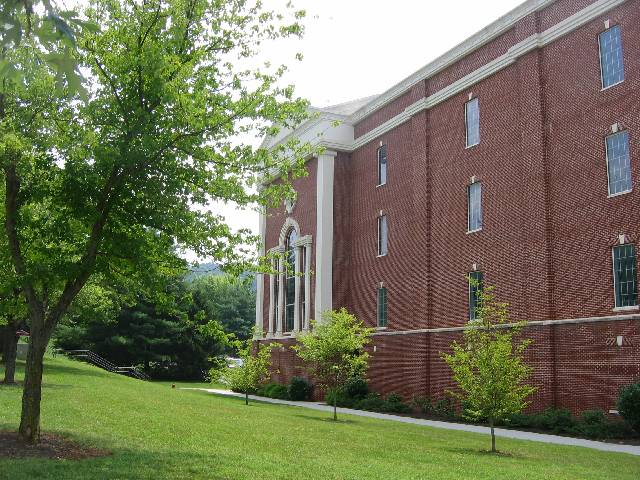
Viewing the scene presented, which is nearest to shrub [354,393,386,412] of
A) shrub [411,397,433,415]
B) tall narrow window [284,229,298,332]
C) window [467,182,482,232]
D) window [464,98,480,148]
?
shrub [411,397,433,415]

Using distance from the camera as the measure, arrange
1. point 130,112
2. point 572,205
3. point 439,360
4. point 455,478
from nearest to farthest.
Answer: point 455,478, point 130,112, point 572,205, point 439,360

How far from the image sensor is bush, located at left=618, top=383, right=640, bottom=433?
17672 millimetres

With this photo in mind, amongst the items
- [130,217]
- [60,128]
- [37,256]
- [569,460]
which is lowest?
[569,460]

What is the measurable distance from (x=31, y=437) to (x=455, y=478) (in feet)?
22.1

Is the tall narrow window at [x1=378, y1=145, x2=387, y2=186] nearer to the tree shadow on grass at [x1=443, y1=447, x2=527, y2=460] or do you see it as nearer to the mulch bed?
A: the tree shadow on grass at [x1=443, y1=447, x2=527, y2=460]

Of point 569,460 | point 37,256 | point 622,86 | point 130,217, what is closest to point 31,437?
point 37,256

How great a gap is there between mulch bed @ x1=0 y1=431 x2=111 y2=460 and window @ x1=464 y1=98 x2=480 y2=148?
786 inches

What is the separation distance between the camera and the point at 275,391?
3747cm

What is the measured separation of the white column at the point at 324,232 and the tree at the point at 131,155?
76.7ft

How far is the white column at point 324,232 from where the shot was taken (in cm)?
3528

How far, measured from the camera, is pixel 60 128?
10.9 m

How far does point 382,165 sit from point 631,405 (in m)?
18.8

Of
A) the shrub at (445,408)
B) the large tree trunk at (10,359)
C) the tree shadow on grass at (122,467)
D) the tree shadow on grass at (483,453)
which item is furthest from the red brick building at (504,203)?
the large tree trunk at (10,359)

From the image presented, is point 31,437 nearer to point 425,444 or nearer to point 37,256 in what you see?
point 37,256
